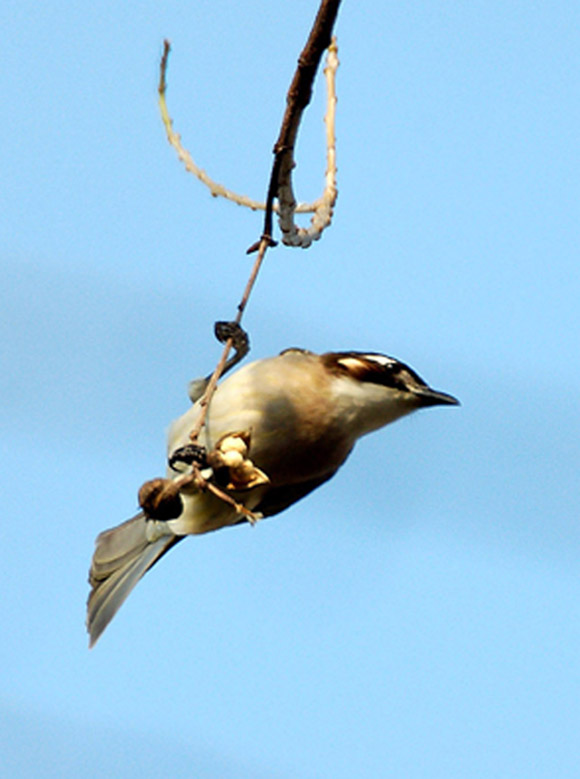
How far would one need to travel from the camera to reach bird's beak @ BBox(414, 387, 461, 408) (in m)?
4.55

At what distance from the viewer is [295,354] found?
478 centimetres

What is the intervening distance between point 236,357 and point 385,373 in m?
0.62

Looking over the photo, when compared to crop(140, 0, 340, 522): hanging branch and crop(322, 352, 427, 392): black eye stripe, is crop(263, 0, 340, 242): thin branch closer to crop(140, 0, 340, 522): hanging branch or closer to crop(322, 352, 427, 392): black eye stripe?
crop(140, 0, 340, 522): hanging branch

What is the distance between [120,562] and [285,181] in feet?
8.86

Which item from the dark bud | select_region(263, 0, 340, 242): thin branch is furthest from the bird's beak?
the dark bud

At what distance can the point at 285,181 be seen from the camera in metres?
3.03

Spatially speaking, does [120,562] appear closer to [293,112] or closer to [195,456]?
[195,456]

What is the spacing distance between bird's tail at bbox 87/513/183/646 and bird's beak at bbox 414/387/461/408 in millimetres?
1244

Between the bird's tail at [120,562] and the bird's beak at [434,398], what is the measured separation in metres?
1.24

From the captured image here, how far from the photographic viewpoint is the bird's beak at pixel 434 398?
4547 mm

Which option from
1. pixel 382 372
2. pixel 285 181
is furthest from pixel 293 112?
pixel 382 372

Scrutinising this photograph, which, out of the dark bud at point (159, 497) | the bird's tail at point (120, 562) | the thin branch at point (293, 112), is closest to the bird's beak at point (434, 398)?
the bird's tail at point (120, 562)

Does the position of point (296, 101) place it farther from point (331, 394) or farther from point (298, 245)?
point (331, 394)

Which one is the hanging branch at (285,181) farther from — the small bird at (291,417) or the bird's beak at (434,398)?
the bird's beak at (434,398)
